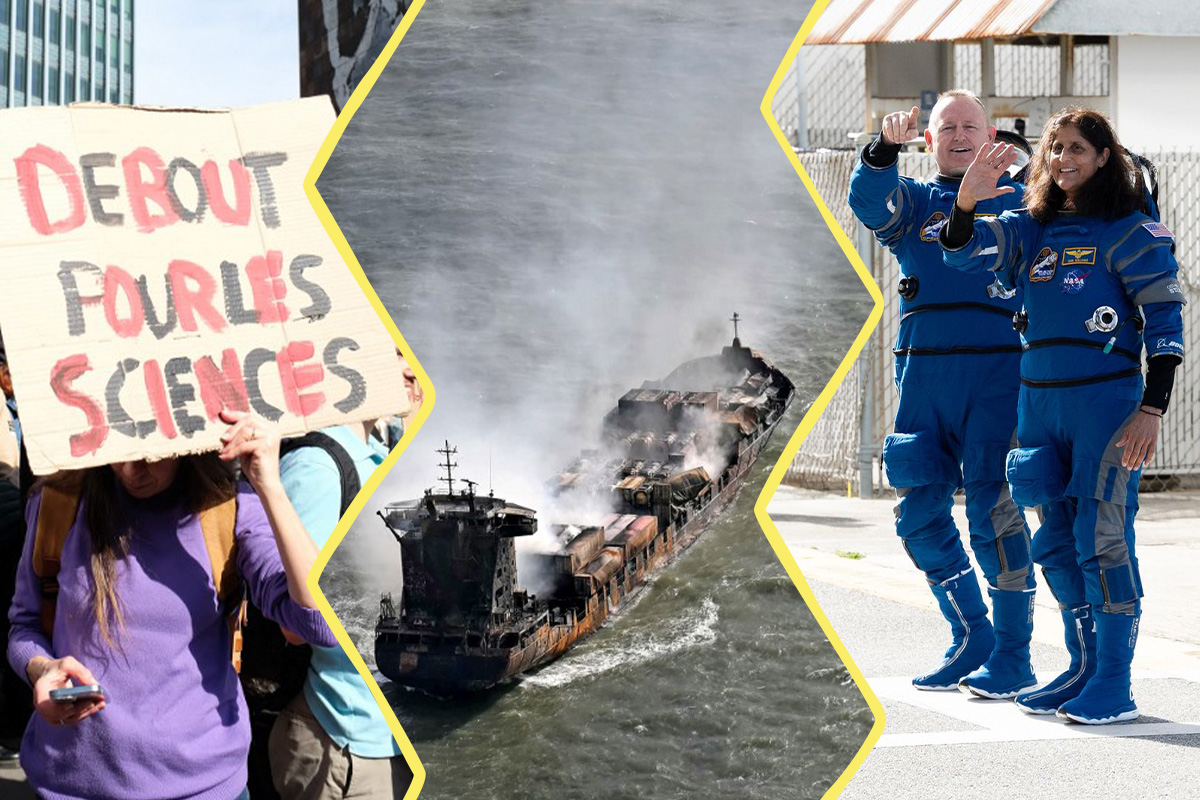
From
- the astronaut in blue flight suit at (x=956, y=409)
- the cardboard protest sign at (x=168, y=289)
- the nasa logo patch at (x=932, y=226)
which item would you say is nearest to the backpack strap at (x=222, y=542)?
the cardboard protest sign at (x=168, y=289)

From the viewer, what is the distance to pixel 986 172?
A: 412 centimetres

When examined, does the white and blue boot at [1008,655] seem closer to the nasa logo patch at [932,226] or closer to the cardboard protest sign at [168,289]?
the nasa logo patch at [932,226]

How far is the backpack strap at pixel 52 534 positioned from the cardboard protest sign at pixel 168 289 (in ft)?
1.55

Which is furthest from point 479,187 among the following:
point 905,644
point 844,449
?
point 844,449

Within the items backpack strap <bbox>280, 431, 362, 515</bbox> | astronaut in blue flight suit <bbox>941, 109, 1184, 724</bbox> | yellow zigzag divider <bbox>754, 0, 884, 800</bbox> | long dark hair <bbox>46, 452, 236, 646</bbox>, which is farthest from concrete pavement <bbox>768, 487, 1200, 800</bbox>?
yellow zigzag divider <bbox>754, 0, 884, 800</bbox>

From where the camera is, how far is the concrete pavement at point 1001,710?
3.99m

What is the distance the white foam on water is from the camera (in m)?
1.82

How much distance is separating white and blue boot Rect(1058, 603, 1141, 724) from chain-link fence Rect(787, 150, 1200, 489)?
6.64m

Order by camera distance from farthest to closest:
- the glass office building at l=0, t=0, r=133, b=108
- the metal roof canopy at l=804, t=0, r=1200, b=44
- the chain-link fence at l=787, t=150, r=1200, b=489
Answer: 1. the glass office building at l=0, t=0, r=133, b=108
2. the metal roof canopy at l=804, t=0, r=1200, b=44
3. the chain-link fence at l=787, t=150, r=1200, b=489

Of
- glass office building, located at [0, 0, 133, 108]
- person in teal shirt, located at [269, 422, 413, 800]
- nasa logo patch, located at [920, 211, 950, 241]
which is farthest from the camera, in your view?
glass office building, located at [0, 0, 133, 108]

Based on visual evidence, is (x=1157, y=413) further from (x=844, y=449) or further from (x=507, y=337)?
(x=844, y=449)

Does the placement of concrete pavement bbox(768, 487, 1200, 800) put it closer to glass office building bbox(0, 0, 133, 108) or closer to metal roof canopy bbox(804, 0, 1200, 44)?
metal roof canopy bbox(804, 0, 1200, 44)

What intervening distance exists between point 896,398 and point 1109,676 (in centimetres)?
725

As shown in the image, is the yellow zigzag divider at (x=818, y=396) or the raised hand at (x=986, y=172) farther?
the raised hand at (x=986, y=172)
